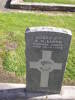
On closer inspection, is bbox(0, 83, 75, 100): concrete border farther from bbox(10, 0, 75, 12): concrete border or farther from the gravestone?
bbox(10, 0, 75, 12): concrete border

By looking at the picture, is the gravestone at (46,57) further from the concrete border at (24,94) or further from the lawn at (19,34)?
the lawn at (19,34)

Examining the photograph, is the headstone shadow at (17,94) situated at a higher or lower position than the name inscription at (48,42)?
lower

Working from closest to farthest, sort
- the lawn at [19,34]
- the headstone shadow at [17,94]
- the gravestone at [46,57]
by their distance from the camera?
the gravestone at [46,57]
the headstone shadow at [17,94]
the lawn at [19,34]

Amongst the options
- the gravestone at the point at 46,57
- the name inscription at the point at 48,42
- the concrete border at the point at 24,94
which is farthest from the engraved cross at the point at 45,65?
the concrete border at the point at 24,94

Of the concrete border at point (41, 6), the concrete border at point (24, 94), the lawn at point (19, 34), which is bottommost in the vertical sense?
the concrete border at point (24, 94)

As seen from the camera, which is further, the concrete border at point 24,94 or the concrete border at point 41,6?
the concrete border at point 41,6

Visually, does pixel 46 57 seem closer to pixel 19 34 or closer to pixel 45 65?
pixel 45 65

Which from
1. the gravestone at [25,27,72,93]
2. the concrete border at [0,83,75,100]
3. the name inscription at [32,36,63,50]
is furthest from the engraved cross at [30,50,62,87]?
the concrete border at [0,83,75,100]

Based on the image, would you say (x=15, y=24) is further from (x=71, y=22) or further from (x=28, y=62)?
(x=28, y=62)

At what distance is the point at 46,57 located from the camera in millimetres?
5348

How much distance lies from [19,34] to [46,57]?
135 inches

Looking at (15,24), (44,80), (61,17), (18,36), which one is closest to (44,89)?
(44,80)

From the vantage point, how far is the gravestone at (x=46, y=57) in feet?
16.1

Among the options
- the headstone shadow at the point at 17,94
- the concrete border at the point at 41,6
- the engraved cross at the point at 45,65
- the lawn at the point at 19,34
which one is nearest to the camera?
the engraved cross at the point at 45,65
